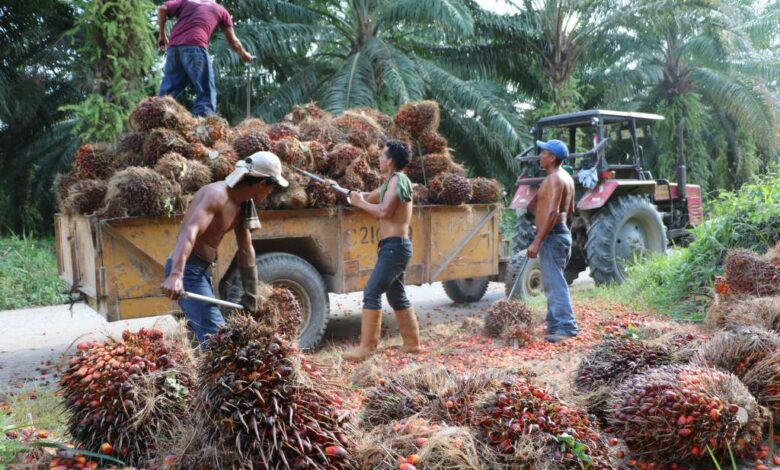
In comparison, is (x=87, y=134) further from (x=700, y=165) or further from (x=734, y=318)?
(x=700, y=165)

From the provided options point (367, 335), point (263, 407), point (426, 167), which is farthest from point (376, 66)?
point (263, 407)

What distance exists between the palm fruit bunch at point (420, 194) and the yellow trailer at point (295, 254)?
0.28 ft

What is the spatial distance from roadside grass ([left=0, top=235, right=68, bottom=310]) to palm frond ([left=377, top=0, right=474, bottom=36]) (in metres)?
8.13

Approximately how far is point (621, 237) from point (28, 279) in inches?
354

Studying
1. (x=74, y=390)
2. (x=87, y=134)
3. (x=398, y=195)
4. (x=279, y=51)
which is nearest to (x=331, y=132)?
(x=398, y=195)

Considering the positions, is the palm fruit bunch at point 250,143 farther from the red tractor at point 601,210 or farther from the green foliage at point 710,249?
the green foliage at point 710,249

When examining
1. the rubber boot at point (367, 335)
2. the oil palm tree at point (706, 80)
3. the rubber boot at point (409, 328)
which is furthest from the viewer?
the oil palm tree at point (706, 80)

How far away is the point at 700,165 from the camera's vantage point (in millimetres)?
19641

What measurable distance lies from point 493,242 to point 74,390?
5.87m

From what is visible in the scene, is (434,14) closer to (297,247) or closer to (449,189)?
(449,189)

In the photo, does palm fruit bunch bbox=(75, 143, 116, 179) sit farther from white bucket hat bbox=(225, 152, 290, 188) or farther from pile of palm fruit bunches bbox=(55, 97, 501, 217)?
white bucket hat bbox=(225, 152, 290, 188)

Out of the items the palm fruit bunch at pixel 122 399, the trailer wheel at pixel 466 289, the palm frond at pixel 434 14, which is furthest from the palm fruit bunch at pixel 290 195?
the palm frond at pixel 434 14

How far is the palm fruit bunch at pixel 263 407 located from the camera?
87.3 inches

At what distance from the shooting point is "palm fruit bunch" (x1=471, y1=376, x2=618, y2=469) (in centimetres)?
251
